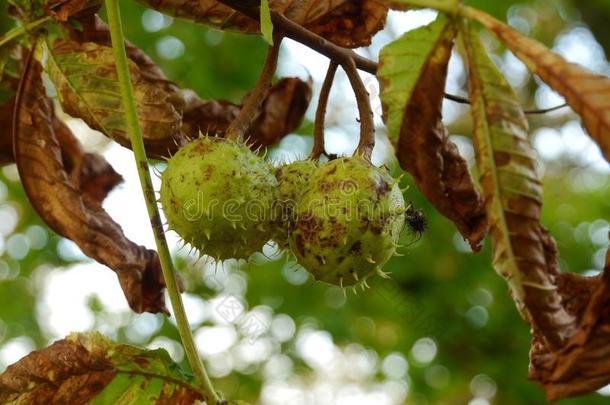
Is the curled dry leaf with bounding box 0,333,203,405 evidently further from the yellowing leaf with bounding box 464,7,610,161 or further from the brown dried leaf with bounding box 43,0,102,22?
the yellowing leaf with bounding box 464,7,610,161

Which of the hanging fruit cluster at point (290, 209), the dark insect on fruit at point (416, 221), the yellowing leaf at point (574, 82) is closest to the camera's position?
the yellowing leaf at point (574, 82)

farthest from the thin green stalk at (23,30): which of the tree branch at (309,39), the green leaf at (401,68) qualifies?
the green leaf at (401,68)

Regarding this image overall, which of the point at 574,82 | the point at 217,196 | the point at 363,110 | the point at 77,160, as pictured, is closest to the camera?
the point at 574,82

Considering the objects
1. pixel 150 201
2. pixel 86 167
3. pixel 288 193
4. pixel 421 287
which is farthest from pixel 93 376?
pixel 421 287

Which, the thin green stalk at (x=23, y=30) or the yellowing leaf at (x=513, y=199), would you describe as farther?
the thin green stalk at (x=23, y=30)

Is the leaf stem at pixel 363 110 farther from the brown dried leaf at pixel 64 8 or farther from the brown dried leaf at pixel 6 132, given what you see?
the brown dried leaf at pixel 6 132

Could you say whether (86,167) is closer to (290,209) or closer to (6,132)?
(6,132)

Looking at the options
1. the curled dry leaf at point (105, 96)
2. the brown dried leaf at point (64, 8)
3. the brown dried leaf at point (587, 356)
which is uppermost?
the brown dried leaf at point (64, 8)

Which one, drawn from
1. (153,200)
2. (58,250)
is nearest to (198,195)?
(153,200)
